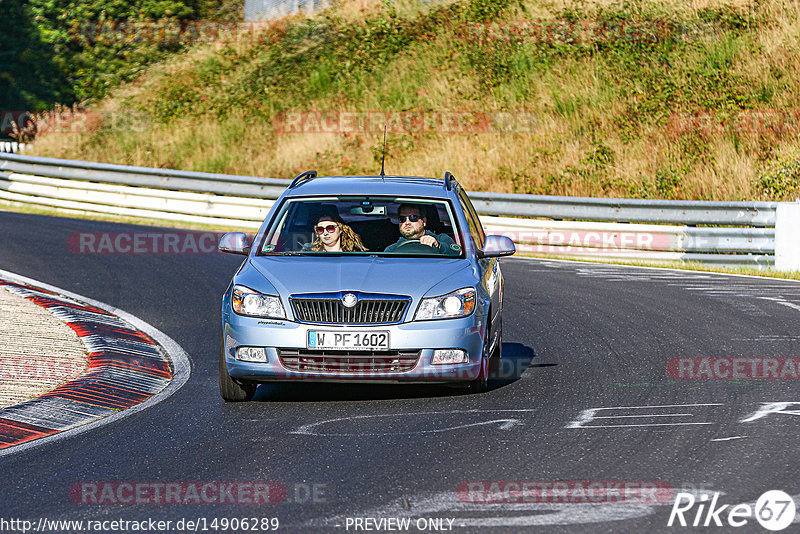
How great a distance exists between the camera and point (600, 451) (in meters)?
6.94

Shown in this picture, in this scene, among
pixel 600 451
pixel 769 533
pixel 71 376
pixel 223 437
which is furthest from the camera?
pixel 71 376

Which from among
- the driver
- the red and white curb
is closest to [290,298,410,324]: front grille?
the driver

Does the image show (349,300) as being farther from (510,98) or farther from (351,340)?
(510,98)

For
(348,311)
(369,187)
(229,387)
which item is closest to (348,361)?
(348,311)

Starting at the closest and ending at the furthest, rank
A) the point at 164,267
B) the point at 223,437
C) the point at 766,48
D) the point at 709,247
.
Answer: the point at 223,437, the point at 164,267, the point at 709,247, the point at 766,48

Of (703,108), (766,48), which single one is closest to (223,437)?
(703,108)

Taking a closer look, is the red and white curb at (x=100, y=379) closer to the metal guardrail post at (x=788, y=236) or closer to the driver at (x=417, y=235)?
the driver at (x=417, y=235)

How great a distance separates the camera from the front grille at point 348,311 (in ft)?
27.3

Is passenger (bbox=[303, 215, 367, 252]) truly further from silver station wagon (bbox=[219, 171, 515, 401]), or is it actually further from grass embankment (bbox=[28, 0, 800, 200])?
grass embankment (bbox=[28, 0, 800, 200])

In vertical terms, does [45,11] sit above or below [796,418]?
above

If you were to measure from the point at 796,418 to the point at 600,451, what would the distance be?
1.72 meters

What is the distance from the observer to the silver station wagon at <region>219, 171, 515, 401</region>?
328 inches

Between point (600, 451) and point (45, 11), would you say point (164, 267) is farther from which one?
point (45, 11)

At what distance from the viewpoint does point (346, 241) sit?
9523mm
